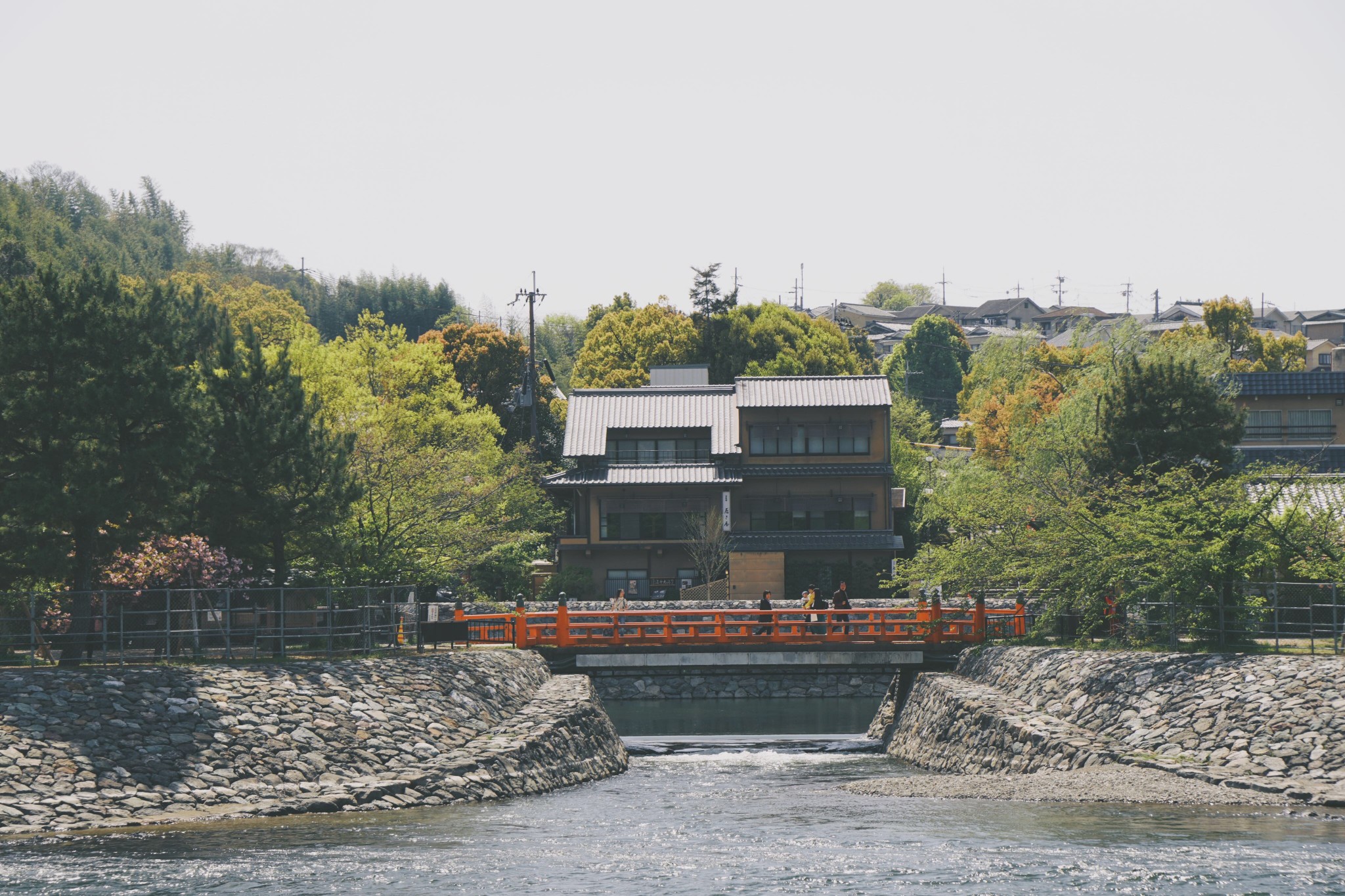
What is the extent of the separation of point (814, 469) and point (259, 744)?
42949 millimetres

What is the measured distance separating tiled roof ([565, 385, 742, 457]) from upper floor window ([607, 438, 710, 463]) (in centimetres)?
64

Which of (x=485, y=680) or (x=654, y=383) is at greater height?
(x=654, y=383)

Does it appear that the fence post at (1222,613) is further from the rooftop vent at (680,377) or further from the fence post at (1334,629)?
the rooftop vent at (680,377)

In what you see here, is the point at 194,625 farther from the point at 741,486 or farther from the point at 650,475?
the point at 741,486

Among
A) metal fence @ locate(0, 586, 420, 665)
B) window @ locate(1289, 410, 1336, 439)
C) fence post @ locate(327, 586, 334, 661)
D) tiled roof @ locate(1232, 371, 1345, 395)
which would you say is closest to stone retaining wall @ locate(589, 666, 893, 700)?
metal fence @ locate(0, 586, 420, 665)

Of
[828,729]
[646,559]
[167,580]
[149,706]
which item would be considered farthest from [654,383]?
[149,706]

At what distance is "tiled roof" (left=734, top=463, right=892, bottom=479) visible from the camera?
66.1m

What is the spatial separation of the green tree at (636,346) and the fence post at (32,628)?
64.9m

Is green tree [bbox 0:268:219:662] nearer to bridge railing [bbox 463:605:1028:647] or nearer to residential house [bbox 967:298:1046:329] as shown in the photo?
bridge railing [bbox 463:605:1028:647]

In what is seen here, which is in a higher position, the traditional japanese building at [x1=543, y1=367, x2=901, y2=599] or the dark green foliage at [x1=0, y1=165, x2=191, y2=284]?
the dark green foliage at [x1=0, y1=165, x2=191, y2=284]

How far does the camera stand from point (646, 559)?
65.4 metres

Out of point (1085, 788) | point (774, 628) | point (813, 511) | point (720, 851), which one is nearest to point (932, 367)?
point (813, 511)

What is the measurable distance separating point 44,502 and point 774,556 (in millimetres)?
39429

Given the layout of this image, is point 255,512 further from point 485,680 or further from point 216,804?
point 216,804
